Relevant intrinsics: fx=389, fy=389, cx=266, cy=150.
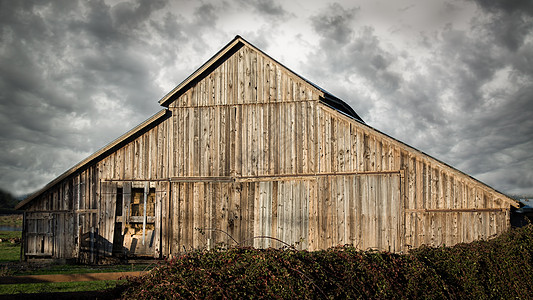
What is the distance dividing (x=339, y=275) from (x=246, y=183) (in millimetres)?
8997

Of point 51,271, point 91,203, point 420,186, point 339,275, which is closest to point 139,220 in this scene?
point 91,203

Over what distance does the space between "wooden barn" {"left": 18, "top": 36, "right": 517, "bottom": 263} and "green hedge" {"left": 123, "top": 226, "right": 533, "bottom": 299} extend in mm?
4934

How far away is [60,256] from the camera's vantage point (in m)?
16.2

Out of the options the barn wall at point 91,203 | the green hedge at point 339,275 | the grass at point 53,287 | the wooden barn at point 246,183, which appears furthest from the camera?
the barn wall at point 91,203

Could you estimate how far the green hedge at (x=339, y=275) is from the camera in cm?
573

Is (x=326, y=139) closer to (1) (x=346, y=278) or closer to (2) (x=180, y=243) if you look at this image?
(2) (x=180, y=243)

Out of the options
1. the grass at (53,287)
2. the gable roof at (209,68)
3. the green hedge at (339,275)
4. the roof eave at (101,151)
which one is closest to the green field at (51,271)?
the grass at (53,287)

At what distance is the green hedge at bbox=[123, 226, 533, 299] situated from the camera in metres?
5.73

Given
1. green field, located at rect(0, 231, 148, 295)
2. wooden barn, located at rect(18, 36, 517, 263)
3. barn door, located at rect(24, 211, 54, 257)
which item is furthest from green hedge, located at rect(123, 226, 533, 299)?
barn door, located at rect(24, 211, 54, 257)

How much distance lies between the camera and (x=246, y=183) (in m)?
15.4

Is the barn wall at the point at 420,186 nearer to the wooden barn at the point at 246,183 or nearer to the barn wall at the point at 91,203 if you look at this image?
the wooden barn at the point at 246,183

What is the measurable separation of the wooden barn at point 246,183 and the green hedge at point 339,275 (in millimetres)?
4934

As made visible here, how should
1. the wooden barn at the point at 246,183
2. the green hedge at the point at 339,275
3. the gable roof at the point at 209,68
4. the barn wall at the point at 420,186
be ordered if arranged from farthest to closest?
the gable roof at the point at 209,68 → the wooden barn at the point at 246,183 → the barn wall at the point at 420,186 → the green hedge at the point at 339,275

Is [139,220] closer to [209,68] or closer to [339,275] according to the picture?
[209,68]
